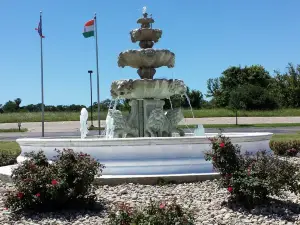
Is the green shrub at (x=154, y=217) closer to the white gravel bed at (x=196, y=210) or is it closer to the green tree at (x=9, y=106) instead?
the white gravel bed at (x=196, y=210)

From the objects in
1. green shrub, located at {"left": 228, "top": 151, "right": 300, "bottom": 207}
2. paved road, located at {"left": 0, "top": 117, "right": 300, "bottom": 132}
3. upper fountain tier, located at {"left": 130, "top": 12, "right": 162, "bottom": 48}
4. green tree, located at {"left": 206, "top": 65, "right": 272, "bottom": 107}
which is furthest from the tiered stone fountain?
green tree, located at {"left": 206, "top": 65, "right": 272, "bottom": 107}

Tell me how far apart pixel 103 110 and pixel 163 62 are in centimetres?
3942

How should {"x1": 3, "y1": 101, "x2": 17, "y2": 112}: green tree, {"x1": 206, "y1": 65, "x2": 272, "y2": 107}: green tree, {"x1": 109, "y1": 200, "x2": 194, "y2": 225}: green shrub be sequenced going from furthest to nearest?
{"x1": 3, "y1": 101, "x2": 17, "y2": 112}: green tree, {"x1": 206, "y1": 65, "x2": 272, "y2": 107}: green tree, {"x1": 109, "y1": 200, "x2": 194, "y2": 225}: green shrub

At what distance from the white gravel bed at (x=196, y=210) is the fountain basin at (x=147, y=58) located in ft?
17.4

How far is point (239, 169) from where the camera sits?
6.79 metres

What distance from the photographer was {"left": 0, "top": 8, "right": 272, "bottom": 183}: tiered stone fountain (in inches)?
348

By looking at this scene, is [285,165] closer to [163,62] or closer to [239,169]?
[239,169]

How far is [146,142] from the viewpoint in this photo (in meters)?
8.85

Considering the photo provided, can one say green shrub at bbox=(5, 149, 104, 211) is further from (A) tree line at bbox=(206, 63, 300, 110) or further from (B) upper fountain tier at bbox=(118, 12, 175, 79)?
(A) tree line at bbox=(206, 63, 300, 110)

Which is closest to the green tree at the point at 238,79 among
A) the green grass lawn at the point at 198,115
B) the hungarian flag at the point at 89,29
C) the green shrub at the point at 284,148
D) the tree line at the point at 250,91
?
the tree line at the point at 250,91

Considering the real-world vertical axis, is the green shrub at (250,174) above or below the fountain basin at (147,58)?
below

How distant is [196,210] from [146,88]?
6.11 m

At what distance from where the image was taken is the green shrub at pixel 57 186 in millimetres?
6809

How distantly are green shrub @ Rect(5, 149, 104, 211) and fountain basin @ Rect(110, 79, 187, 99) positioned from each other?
16.6 feet
